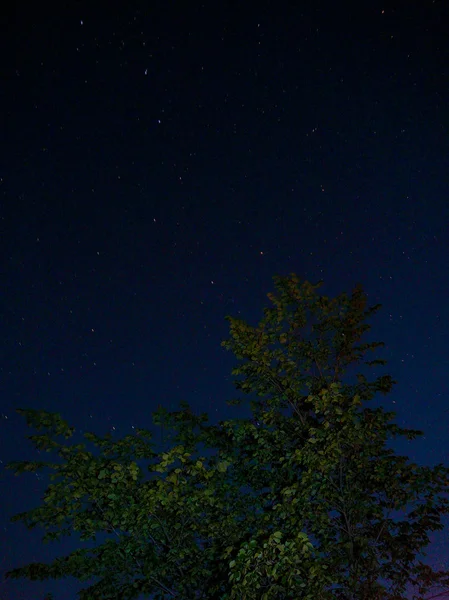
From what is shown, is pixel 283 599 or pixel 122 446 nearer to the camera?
pixel 283 599

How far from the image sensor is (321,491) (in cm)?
897

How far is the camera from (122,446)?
843cm

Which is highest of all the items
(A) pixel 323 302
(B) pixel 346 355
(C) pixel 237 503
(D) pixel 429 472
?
(A) pixel 323 302

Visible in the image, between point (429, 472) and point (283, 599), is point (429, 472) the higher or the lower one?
the higher one

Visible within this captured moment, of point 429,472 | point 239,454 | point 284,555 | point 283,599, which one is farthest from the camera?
point 239,454

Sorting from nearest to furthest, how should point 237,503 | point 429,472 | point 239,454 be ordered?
point 429,472, point 237,503, point 239,454

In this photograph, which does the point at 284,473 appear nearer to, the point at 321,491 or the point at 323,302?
the point at 321,491

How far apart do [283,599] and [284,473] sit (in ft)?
6.91

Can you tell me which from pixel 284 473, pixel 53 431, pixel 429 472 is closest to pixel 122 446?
pixel 53 431

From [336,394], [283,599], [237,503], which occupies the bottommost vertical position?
[283,599]

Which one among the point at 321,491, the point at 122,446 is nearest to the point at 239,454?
the point at 321,491

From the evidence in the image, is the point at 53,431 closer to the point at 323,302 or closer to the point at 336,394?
the point at 336,394

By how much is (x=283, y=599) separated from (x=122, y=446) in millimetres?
3211

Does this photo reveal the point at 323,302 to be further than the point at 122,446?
Yes
